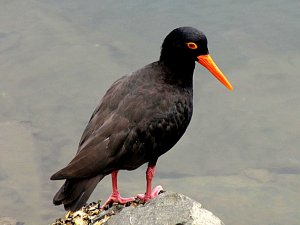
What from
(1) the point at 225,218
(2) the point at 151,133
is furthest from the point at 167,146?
(1) the point at 225,218

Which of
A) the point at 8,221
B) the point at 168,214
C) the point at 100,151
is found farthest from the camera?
the point at 8,221

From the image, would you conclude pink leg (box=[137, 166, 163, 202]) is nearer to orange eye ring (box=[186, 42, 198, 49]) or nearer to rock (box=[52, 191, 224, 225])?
rock (box=[52, 191, 224, 225])

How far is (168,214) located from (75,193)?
3.14 feet

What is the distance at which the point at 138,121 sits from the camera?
686cm

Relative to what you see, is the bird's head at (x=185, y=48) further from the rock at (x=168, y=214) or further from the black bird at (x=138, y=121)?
the rock at (x=168, y=214)

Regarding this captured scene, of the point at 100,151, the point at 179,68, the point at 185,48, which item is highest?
the point at 185,48

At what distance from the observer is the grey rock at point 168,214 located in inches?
229

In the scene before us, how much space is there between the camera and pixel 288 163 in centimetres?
1348

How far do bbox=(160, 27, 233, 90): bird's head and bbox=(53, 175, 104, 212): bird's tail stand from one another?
1667 millimetres

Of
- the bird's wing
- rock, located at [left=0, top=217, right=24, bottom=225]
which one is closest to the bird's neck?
the bird's wing

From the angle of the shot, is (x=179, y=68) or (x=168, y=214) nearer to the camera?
(x=168, y=214)

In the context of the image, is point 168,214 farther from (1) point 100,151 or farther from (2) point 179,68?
(2) point 179,68

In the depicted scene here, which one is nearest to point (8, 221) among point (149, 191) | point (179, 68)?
point (149, 191)

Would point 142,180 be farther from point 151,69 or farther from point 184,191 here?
point 151,69
